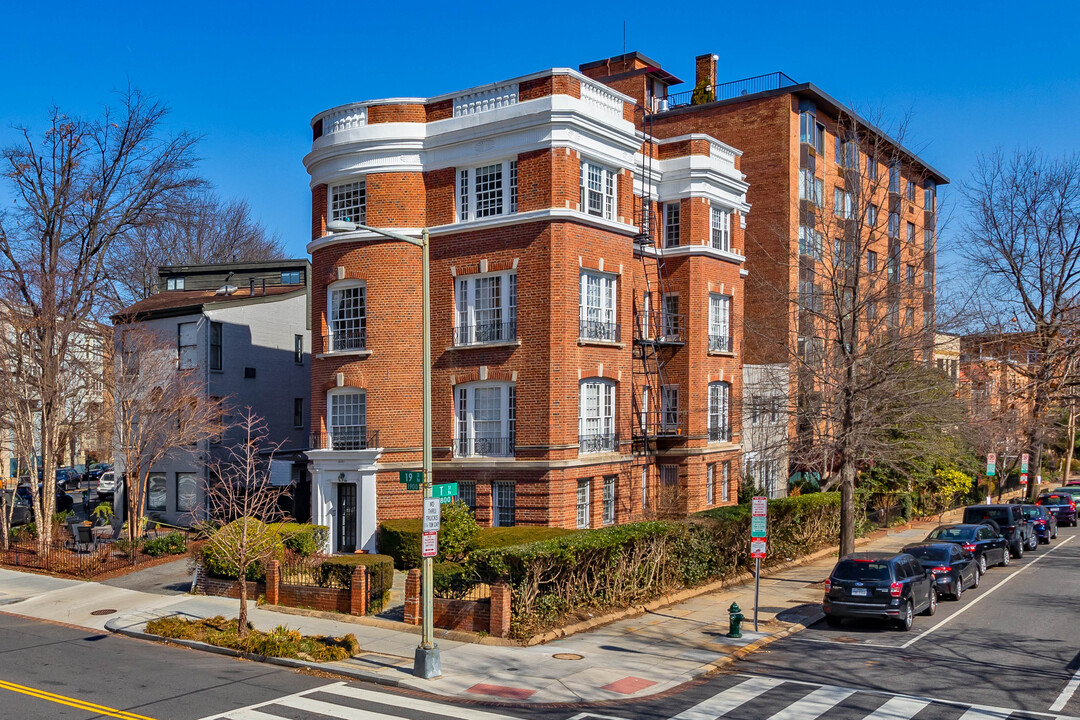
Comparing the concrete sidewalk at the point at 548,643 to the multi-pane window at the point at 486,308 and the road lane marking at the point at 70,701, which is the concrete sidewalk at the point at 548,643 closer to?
the road lane marking at the point at 70,701

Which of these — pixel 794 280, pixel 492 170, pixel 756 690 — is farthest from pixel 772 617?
pixel 794 280

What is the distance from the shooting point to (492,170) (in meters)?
30.0

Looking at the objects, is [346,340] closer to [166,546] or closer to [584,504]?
[166,546]

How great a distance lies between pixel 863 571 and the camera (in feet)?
70.7

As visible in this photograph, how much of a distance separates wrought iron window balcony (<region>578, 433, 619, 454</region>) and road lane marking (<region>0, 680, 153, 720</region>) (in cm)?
1705

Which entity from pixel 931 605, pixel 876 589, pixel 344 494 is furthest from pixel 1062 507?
pixel 344 494

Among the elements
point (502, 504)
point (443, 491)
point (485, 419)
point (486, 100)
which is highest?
point (486, 100)

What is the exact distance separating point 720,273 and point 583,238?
335 inches

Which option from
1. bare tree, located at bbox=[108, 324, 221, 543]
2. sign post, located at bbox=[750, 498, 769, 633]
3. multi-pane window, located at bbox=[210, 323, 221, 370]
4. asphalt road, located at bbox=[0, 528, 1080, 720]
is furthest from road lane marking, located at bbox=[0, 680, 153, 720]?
multi-pane window, located at bbox=[210, 323, 221, 370]

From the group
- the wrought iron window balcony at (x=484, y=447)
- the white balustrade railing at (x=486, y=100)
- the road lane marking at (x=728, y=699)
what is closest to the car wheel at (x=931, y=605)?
the road lane marking at (x=728, y=699)

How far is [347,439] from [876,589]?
692 inches

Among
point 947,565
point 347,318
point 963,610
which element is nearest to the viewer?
point 963,610

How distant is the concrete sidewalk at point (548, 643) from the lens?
16.5m

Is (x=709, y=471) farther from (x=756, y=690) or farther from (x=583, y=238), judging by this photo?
(x=756, y=690)
